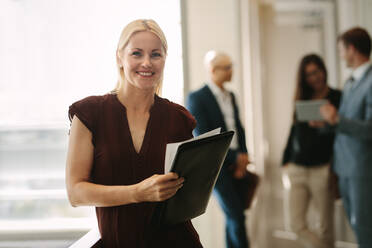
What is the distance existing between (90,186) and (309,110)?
2.21 meters

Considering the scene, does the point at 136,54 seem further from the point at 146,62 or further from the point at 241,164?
the point at 241,164

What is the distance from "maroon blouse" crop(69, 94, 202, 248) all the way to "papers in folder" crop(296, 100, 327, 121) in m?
2.02

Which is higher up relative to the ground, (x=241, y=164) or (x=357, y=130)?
(x=357, y=130)

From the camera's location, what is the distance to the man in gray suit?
2.43m

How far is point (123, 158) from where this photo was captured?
0.86m

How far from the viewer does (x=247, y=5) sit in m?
4.27

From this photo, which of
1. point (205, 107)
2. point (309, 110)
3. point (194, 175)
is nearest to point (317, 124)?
point (309, 110)

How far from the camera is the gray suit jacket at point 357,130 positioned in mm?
2396

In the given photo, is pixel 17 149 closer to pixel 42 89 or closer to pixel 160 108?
pixel 42 89

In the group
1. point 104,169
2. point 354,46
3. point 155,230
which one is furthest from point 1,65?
point 354,46

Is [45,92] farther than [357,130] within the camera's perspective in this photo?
No

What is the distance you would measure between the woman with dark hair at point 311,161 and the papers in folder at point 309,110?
0.10 meters

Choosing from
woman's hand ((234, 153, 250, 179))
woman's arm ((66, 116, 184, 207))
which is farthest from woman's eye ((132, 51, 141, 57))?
woman's hand ((234, 153, 250, 179))

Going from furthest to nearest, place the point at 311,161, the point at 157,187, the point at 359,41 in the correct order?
the point at 311,161 → the point at 359,41 → the point at 157,187
